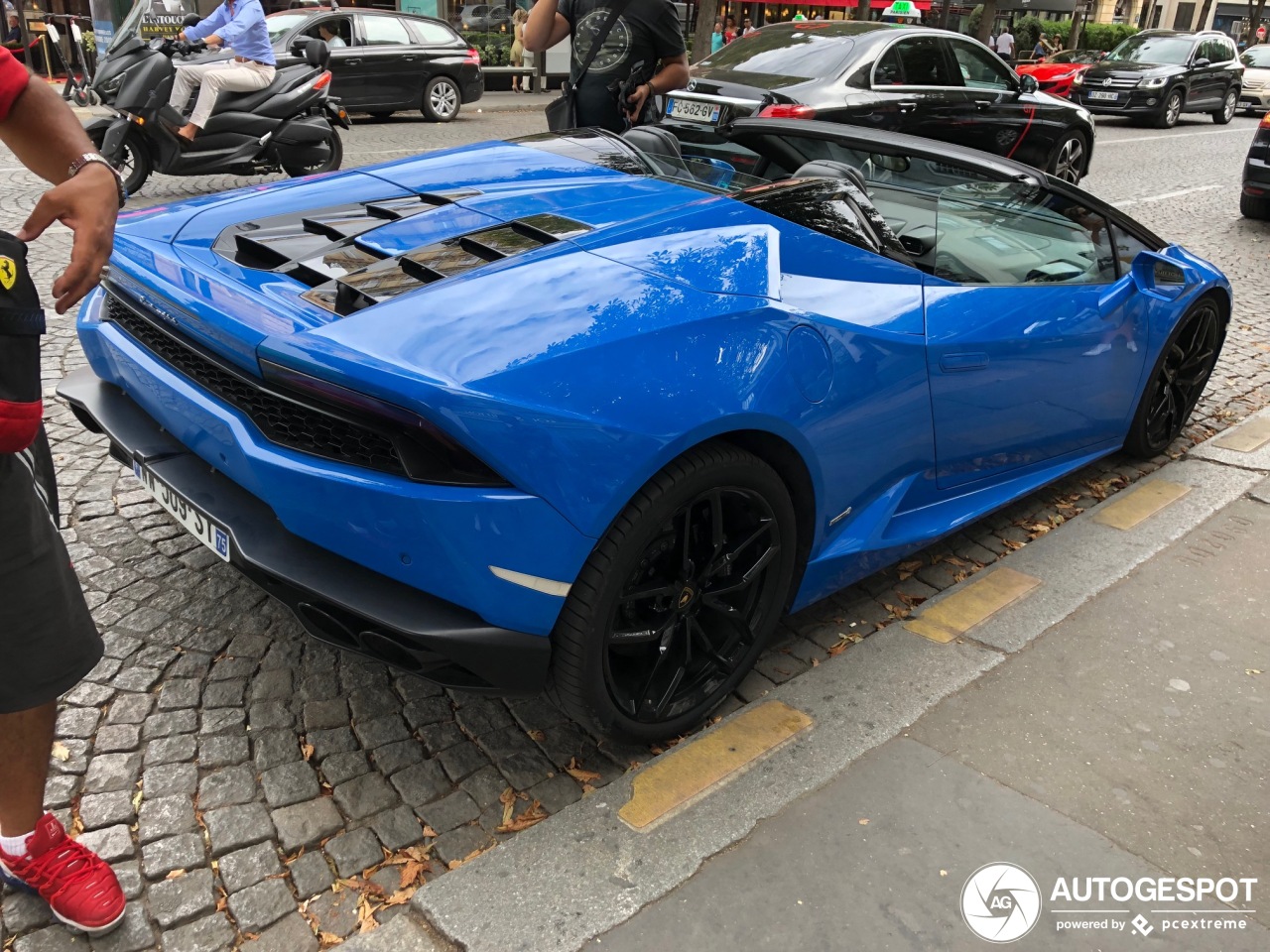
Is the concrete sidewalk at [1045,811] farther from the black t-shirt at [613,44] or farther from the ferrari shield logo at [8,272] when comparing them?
the black t-shirt at [613,44]

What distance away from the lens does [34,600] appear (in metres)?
1.74

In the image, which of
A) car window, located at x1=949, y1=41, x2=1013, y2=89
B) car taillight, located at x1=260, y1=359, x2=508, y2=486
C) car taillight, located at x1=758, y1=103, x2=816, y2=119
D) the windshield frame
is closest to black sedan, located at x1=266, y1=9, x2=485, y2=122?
car taillight, located at x1=758, y1=103, x2=816, y2=119

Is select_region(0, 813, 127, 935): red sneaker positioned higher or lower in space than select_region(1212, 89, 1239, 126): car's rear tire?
higher

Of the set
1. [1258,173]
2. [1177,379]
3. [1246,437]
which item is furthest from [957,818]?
[1258,173]

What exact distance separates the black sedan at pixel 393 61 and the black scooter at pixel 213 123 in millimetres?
4550

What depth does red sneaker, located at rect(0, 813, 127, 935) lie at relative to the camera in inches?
72.7

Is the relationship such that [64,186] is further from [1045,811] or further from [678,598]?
[1045,811]

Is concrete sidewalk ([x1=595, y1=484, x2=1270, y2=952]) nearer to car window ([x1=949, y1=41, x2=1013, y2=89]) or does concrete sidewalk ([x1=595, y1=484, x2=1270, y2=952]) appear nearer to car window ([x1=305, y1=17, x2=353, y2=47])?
car window ([x1=949, y1=41, x2=1013, y2=89])

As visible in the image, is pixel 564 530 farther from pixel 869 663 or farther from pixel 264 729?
pixel 869 663

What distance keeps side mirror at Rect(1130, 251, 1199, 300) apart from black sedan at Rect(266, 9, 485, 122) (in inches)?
437

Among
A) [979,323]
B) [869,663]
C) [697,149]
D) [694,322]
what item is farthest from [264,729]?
[697,149]

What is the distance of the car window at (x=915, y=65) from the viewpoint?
8.44 metres

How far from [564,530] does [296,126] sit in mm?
7380

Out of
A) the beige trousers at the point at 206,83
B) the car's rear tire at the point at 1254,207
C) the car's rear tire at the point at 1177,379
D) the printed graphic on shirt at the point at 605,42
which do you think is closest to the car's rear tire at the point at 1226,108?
the car's rear tire at the point at 1254,207
